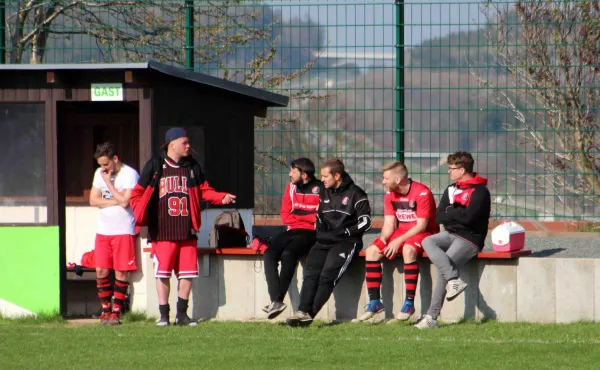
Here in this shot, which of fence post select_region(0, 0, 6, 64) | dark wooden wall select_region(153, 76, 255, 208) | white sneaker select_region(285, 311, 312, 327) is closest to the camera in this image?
white sneaker select_region(285, 311, 312, 327)

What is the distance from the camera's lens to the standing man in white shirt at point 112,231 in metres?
11.3

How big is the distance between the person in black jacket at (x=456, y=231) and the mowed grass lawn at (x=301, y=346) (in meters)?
0.32

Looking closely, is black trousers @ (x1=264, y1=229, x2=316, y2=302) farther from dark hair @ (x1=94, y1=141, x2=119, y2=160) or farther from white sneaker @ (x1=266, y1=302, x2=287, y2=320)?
dark hair @ (x1=94, y1=141, x2=119, y2=160)

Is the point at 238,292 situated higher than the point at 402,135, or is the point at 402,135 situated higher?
the point at 402,135

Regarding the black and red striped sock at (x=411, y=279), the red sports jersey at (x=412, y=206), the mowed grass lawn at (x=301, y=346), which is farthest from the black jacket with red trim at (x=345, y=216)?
the mowed grass lawn at (x=301, y=346)

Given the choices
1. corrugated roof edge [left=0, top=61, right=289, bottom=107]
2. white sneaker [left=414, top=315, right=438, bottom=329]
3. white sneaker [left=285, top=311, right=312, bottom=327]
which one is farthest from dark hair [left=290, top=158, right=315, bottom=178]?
white sneaker [left=414, top=315, right=438, bottom=329]

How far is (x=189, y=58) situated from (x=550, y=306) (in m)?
5.01

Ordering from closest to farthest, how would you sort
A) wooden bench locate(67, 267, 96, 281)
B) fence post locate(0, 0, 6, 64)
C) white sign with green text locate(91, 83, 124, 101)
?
1. white sign with green text locate(91, 83, 124, 101)
2. wooden bench locate(67, 267, 96, 281)
3. fence post locate(0, 0, 6, 64)

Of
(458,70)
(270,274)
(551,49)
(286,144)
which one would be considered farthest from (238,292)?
(551,49)

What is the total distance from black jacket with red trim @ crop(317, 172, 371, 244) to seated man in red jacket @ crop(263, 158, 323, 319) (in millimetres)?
318

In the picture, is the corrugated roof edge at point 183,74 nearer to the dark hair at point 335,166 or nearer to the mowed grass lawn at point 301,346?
the dark hair at point 335,166

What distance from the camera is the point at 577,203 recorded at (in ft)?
40.4

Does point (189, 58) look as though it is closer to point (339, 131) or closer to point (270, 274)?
point (339, 131)

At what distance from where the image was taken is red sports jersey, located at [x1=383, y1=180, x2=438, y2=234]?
10758 millimetres
